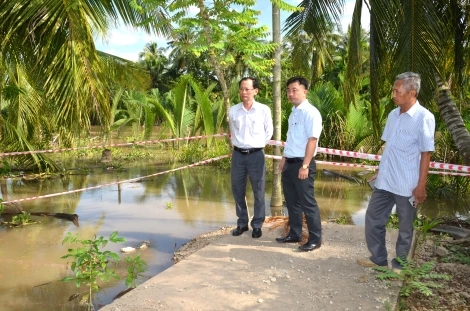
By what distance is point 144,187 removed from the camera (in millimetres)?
9109

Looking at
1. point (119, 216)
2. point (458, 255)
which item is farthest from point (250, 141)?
point (119, 216)

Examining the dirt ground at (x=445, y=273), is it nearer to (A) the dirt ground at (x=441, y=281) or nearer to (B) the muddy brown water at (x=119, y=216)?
(A) the dirt ground at (x=441, y=281)

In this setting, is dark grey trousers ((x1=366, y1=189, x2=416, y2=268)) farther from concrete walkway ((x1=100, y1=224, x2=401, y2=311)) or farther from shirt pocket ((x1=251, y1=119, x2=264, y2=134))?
shirt pocket ((x1=251, y1=119, x2=264, y2=134))

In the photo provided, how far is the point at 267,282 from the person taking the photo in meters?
3.34

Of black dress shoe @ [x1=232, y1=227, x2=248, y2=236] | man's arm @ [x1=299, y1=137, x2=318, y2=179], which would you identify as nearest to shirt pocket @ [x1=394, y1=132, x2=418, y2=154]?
man's arm @ [x1=299, y1=137, x2=318, y2=179]

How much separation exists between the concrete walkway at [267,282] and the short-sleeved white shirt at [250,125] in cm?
100

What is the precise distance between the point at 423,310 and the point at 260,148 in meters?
2.10

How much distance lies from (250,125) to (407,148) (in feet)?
5.38

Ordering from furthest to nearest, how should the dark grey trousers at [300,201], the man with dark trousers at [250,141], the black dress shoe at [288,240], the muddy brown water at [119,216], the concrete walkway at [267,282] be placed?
the man with dark trousers at [250,141] → the black dress shoe at [288,240] → the muddy brown water at [119,216] → the dark grey trousers at [300,201] → the concrete walkway at [267,282]

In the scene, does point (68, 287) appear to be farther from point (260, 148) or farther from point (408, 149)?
point (408, 149)

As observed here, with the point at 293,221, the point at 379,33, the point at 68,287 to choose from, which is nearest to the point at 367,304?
the point at 293,221

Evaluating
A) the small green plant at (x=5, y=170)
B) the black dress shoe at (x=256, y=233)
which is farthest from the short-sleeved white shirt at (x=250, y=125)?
the small green plant at (x=5, y=170)

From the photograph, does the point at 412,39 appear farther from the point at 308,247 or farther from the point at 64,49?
the point at 64,49

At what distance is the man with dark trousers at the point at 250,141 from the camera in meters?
4.45
